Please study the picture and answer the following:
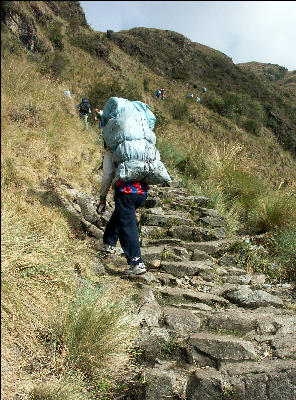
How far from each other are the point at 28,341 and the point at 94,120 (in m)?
9.01

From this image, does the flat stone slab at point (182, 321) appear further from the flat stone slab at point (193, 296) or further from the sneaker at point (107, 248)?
the sneaker at point (107, 248)

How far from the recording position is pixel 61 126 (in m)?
6.26

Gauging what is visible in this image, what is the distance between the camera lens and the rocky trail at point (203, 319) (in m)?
2.22

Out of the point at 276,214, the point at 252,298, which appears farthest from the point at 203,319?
the point at 276,214

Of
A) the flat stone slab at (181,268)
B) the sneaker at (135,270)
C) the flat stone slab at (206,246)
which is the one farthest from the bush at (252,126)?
the sneaker at (135,270)

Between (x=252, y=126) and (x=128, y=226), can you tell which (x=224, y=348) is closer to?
(x=128, y=226)

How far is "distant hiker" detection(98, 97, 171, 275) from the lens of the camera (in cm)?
344

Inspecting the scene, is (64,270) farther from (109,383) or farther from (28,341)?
(109,383)

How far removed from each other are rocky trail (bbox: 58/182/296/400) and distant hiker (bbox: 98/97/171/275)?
0.39 m

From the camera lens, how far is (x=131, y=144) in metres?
3.45

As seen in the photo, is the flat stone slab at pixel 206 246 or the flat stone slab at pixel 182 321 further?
the flat stone slab at pixel 206 246

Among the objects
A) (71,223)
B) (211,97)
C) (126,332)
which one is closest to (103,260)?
(71,223)

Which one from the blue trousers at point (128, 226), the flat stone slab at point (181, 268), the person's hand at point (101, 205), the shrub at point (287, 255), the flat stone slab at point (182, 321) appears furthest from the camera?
the shrub at point (287, 255)

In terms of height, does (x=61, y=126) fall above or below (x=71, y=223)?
above
